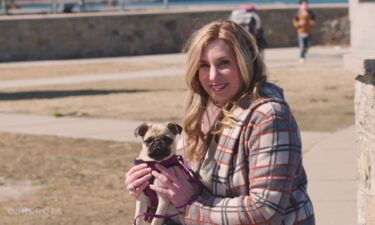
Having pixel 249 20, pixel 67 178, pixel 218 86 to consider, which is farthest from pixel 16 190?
pixel 249 20

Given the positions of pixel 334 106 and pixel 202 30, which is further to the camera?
pixel 334 106

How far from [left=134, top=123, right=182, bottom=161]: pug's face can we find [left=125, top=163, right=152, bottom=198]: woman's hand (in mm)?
46

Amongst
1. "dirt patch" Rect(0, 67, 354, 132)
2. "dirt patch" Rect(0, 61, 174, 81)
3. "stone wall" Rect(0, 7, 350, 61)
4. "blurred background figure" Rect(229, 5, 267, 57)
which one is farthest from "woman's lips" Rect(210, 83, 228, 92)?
"stone wall" Rect(0, 7, 350, 61)

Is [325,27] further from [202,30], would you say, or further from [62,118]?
[202,30]

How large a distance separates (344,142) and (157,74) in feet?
33.4

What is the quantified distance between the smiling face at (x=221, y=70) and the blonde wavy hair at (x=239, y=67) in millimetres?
17

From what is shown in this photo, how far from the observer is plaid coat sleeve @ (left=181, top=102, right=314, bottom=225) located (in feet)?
12.5

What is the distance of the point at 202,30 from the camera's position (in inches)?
159

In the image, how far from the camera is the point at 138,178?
412 cm

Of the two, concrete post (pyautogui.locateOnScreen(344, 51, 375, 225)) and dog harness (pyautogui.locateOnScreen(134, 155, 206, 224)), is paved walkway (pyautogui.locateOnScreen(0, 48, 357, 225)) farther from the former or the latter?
dog harness (pyautogui.locateOnScreen(134, 155, 206, 224))

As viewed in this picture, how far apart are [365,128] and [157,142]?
6.92 ft

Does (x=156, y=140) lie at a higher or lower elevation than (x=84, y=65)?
higher

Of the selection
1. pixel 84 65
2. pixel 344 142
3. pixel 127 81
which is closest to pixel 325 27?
pixel 84 65

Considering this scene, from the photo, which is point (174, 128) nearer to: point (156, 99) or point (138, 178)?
point (138, 178)
